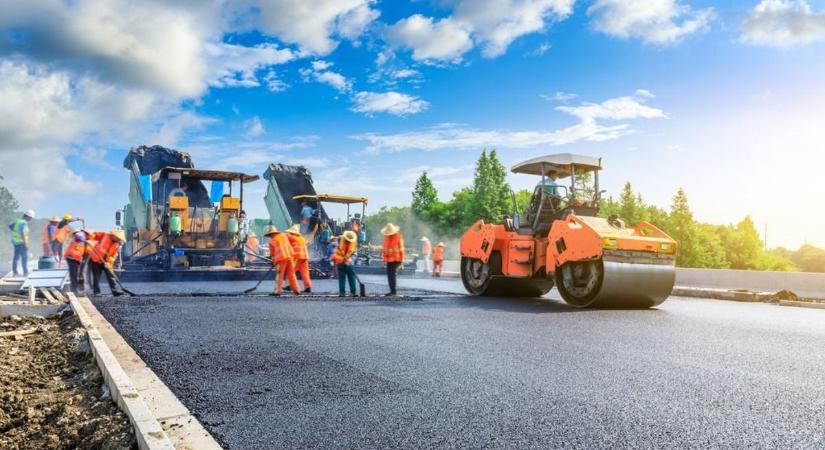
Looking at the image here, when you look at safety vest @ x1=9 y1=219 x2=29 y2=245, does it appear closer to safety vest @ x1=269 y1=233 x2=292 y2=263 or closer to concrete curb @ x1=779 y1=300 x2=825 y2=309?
safety vest @ x1=269 y1=233 x2=292 y2=263

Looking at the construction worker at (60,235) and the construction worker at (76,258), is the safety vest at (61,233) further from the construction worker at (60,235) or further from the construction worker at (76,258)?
the construction worker at (76,258)

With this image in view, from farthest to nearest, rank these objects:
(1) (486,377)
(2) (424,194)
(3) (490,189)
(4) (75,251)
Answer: (2) (424,194) < (3) (490,189) < (4) (75,251) < (1) (486,377)

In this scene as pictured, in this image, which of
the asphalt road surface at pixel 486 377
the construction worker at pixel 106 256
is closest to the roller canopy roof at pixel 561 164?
the asphalt road surface at pixel 486 377

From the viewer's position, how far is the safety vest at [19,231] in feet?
50.2

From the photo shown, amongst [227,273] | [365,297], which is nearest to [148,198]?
[227,273]

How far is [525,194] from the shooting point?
6925cm

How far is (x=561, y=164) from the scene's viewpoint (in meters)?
10.1

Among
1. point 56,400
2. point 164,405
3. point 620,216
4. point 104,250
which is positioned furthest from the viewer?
point 620,216

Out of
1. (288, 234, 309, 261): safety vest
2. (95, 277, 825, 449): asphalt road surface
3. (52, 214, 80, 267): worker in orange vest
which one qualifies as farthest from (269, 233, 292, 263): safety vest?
(52, 214, 80, 267): worker in orange vest

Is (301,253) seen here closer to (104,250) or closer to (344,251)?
(344,251)

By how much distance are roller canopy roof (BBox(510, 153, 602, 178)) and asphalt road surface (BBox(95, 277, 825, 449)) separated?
112 inches

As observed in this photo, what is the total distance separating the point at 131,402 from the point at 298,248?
8.35 meters

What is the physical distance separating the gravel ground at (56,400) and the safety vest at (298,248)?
549 centimetres

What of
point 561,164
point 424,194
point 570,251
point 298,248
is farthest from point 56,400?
point 424,194
